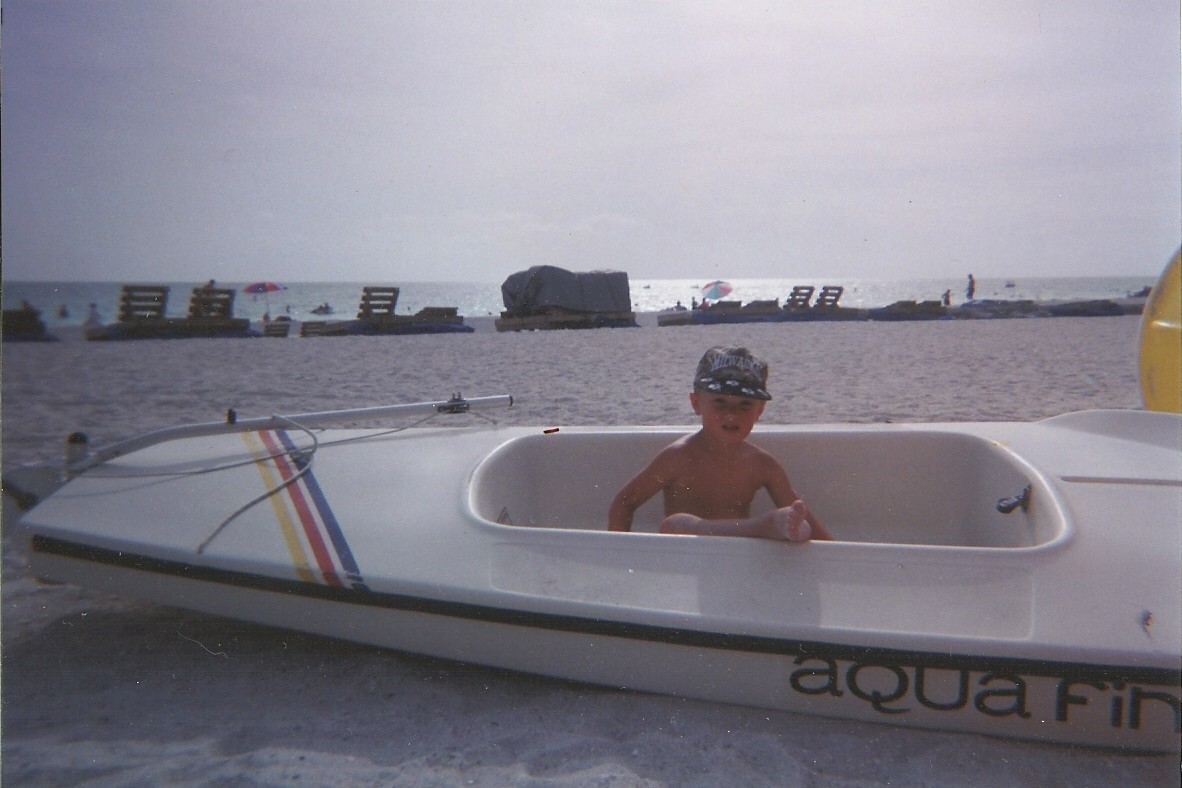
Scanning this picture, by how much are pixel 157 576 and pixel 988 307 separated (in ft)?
72.9

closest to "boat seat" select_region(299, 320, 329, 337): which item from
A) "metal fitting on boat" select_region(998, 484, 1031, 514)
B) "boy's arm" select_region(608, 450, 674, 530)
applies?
"boy's arm" select_region(608, 450, 674, 530)

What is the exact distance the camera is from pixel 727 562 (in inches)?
75.0

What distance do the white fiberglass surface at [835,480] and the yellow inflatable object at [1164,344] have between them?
5.12 ft

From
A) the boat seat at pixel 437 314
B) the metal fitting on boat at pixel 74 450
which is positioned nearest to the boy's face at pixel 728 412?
the metal fitting on boat at pixel 74 450

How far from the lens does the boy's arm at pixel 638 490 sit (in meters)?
2.44

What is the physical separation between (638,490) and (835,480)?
817 millimetres

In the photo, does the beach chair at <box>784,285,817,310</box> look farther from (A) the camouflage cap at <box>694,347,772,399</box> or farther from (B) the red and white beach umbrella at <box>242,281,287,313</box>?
(A) the camouflage cap at <box>694,347,772,399</box>

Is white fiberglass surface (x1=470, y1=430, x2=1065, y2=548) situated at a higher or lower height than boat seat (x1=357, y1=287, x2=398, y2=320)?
lower

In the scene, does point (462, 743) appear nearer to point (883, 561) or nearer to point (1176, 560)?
point (883, 561)

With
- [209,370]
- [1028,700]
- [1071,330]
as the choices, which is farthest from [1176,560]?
[1071,330]

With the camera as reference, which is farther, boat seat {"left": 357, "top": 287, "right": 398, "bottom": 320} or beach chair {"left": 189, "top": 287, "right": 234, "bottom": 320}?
boat seat {"left": 357, "top": 287, "right": 398, "bottom": 320}

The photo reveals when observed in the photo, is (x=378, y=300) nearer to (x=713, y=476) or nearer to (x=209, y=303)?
(x=209, y=303)

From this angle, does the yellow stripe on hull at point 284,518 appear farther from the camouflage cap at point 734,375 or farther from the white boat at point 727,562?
the camouflage cap at point 734,375

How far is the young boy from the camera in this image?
232 cm
